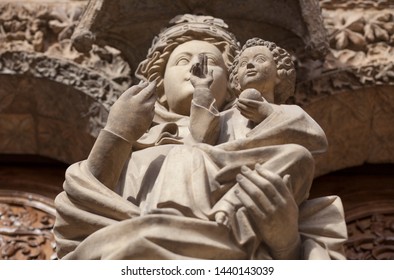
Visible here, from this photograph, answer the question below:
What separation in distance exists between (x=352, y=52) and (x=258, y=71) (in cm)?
167

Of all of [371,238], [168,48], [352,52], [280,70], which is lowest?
[371,238]

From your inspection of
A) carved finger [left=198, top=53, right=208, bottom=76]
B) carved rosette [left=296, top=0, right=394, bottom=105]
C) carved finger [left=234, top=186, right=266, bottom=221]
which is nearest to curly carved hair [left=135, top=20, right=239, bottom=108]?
carved finger [left=198, top=53, right=208, bottom=76]

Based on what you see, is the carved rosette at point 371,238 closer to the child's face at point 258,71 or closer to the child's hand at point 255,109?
the child's face at point 258,71

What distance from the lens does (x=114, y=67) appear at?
230 inches

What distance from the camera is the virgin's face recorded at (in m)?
4.61

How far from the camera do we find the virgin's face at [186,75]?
461 cm

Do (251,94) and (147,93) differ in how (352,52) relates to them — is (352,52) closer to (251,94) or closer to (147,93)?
(251,94)

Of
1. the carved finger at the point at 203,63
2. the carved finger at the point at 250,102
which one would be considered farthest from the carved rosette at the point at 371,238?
the carved finger at the point at 250,102

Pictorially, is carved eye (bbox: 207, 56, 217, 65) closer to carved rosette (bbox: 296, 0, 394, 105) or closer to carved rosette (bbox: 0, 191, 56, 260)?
carved rosette (bbox: 296, 0, 394, 105)

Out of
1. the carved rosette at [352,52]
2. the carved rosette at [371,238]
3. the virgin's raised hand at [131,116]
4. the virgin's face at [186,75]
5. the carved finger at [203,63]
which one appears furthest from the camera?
the carved rosette at [352,52]

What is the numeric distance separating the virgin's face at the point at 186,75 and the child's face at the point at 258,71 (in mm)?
193

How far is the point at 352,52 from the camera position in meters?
5.93

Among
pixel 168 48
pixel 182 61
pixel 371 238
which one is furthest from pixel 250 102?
pixel 371 238

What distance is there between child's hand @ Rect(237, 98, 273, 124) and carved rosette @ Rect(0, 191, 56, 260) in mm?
1684
